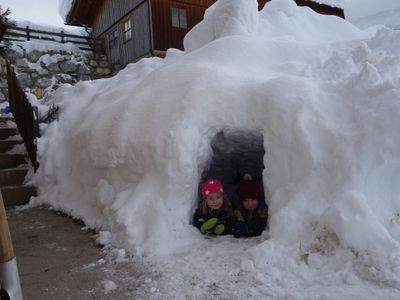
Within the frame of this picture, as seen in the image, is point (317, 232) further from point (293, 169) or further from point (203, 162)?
point (203, 162)

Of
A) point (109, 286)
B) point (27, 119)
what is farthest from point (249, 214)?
point (27, 119)

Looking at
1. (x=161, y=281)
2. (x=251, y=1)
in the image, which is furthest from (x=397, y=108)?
(x=251, y=1)

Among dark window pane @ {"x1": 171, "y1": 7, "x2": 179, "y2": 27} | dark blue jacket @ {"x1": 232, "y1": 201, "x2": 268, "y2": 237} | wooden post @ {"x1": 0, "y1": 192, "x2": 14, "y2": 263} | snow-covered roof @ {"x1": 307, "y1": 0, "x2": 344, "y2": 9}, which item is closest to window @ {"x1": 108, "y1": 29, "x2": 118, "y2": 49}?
dark window pane @ {"x1": 171, "y1": 7, "x2": 179, "y2": 27}

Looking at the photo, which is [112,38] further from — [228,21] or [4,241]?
[4,241]

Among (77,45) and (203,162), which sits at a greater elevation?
(77,45)

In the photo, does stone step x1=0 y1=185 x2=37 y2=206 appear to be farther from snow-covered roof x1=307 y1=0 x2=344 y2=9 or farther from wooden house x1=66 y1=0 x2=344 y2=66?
snow-covered roof x1=307 y1=0 x2=344 y2=9

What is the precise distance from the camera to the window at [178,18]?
1431 centimetres

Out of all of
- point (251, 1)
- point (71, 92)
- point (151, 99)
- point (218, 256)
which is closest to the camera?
point (218, 256)

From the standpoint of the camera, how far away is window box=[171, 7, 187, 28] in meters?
14.3

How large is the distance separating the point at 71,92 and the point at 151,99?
364 cm

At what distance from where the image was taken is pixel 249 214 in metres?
3.78

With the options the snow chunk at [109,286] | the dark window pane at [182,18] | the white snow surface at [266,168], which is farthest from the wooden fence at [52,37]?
the snow chunk at [109,286]

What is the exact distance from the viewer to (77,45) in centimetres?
1669

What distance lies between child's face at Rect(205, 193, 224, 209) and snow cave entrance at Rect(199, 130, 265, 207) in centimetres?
46
